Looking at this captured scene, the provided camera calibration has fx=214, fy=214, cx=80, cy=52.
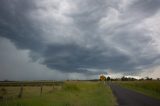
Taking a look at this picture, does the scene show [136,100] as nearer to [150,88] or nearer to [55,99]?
[55,99]

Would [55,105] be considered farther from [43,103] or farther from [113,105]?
[113,105]

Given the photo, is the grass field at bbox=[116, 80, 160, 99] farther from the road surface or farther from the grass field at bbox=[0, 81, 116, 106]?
the grass field at bbox=[0, 81, 116, 106]

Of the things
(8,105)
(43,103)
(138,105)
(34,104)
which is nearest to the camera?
(8,105)

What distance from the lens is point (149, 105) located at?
776 inches

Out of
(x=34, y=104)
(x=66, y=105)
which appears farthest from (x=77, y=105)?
(x=34, y=104)

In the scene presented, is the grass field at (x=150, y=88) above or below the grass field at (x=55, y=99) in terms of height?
above

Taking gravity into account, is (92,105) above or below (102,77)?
below

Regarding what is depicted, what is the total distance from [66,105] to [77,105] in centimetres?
122

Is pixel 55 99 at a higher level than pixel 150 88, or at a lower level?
lower

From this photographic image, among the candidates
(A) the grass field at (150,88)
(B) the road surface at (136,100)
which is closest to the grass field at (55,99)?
(B) the road surface at (136,100)

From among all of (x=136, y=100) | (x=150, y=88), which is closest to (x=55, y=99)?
(x=136, y=100)

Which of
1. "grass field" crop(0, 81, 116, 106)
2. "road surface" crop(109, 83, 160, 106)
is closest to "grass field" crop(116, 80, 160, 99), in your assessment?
"road surface" crop(109, 83, 160, 106)

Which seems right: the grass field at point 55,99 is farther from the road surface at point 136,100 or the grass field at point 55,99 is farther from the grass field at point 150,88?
the grass field at point 150,88

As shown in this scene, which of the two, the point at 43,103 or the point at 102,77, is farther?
the point at 102,77
